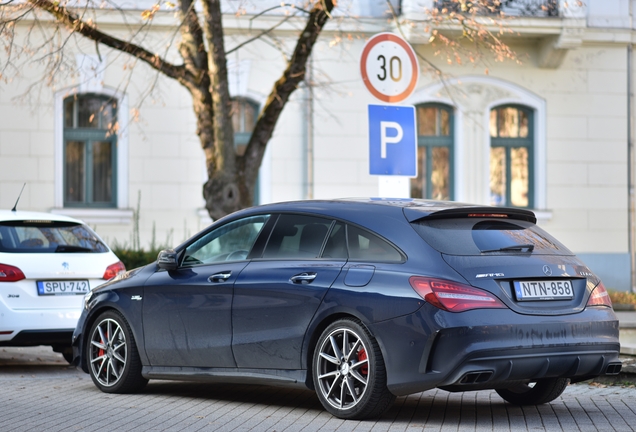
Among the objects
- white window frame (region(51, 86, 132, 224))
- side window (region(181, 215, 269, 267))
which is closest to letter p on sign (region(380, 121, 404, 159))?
side window (region(181, 215, 269, 267))

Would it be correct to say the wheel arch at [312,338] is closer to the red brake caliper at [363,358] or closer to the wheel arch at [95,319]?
the red brake caliper at [363,358]

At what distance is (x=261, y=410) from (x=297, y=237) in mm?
1252

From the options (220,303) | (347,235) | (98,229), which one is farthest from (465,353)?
(98,229)

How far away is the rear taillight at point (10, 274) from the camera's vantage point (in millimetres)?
10234

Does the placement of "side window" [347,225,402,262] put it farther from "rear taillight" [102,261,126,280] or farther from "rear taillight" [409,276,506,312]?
"rear taillight" [102,261,126,280]

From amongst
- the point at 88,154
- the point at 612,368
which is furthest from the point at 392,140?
the point at 88,154

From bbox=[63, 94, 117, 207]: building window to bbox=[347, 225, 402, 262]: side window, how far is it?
13.6m

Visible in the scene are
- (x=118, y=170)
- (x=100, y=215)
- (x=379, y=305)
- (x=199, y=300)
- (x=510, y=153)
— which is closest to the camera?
(x=379, y=305)

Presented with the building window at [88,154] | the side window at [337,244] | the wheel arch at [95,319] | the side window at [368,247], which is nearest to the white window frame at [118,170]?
the building window at [88,154]

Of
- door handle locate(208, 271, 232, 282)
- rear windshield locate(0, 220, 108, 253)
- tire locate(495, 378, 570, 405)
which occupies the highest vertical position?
rear windshield locate(0, 220, 108, 253)

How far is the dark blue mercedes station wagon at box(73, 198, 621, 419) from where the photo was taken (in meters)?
6.52

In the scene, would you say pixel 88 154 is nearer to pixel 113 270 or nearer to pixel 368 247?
pixel 113 270

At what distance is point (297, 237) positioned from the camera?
24.9ft

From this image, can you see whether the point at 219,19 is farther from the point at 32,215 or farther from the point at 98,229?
the point at 98,229
